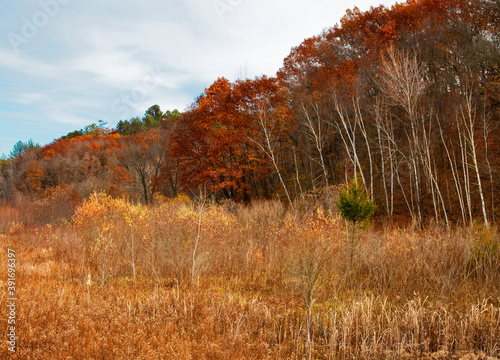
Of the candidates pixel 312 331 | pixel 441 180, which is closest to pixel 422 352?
pixel 312 331

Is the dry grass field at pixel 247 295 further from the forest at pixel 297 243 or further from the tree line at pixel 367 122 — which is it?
the tree line at pixel 367 122

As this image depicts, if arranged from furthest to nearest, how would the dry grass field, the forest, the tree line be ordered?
the tree line
the forest
the dry grass field

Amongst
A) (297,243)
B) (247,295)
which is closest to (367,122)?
(297,243)

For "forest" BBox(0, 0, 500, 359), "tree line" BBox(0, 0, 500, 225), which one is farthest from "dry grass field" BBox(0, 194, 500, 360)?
"tree line" BBox(0, 0, 500, 225)

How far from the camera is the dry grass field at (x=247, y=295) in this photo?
524 cm

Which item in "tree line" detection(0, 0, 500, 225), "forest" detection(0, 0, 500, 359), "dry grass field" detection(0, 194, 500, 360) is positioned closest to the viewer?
"dry grass field" detection(0, 194, 500, 360)

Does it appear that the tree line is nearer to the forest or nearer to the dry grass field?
the forest

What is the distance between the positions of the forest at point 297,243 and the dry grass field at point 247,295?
0.05m

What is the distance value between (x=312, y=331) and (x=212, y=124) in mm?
18963

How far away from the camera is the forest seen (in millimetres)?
5527

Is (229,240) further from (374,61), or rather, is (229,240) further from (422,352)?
(374,61)

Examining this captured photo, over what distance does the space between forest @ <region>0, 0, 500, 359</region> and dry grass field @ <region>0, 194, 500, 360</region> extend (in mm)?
50

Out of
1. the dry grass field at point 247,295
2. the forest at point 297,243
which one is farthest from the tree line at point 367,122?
the dry grass field at point 247,295

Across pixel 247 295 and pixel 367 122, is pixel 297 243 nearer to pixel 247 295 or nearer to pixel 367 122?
pixel 247 295
